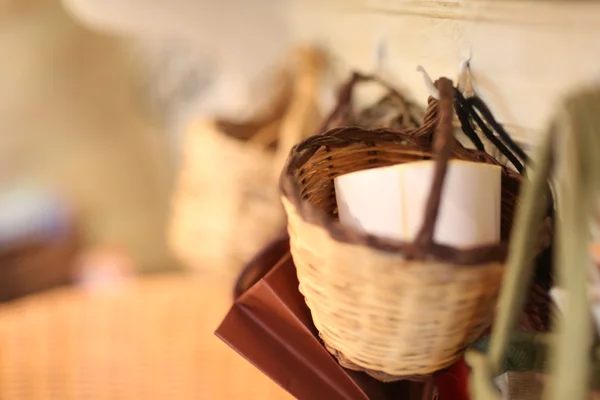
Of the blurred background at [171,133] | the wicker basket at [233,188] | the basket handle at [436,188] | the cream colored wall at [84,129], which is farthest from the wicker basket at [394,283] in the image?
the cream colored wall at [84,129]

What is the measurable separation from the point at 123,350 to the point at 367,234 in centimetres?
77

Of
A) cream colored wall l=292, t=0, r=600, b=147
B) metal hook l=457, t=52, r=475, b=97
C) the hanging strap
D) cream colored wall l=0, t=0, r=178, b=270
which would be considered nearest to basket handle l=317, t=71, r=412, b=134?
cream colored wall l=292, t=0, r=600, b=147

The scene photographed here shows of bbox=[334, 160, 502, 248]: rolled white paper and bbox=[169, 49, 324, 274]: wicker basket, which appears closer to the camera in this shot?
bbox=[334, 160, 502, 248]: rolled white paper

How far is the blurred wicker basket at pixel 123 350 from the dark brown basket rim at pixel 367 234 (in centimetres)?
56

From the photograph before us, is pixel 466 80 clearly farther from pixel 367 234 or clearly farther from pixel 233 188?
pixel 233 188

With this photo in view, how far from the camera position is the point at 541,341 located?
0.42m

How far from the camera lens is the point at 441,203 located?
432mm

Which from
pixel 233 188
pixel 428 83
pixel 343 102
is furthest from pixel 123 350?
pixel 428 83

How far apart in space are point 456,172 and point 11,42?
1.39 m

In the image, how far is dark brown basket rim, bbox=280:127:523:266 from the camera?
0.38 metres

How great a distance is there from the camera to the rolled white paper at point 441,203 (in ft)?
1.44

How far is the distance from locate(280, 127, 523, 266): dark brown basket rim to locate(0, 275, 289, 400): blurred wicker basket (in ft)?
1.85

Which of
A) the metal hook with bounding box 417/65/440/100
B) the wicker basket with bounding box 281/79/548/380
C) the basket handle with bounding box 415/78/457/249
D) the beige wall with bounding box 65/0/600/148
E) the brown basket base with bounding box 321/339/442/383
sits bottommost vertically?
the brown basket base with bounding box 321/339/442/383

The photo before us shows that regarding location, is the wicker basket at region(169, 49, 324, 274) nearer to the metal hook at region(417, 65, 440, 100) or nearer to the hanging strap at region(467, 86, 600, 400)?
the metal hook at region(417, 65, 440, 100)
